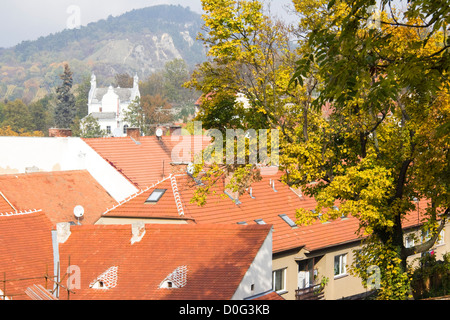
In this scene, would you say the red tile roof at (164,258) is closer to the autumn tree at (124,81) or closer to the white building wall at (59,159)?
the white building wall at (59,159)

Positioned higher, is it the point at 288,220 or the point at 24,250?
the point at 288,220

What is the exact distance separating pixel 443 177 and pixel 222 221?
15564 millimetres

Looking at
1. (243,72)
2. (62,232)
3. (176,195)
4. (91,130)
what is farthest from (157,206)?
(91,130)

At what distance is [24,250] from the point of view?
24.3 metres

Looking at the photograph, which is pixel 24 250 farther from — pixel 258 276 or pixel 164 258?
pixel 258 276

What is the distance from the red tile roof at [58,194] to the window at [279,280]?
9478mm

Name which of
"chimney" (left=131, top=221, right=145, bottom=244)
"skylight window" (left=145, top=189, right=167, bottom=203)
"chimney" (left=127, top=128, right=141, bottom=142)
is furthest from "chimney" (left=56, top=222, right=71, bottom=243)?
"chimney" (left=127, top=128, right=141, bottom=142)

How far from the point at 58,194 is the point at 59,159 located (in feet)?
16.4

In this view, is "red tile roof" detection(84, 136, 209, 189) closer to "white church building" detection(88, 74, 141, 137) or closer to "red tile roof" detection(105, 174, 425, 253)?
"red tile roof" detection(105, 174, 425, 253)

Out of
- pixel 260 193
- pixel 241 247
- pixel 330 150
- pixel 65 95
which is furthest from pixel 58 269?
pixel 65 95

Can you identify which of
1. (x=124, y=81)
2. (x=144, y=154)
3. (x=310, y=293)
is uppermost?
(x=124, y=81)

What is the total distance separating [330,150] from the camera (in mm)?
17781

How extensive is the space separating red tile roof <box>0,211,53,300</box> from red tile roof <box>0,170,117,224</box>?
384 cm
